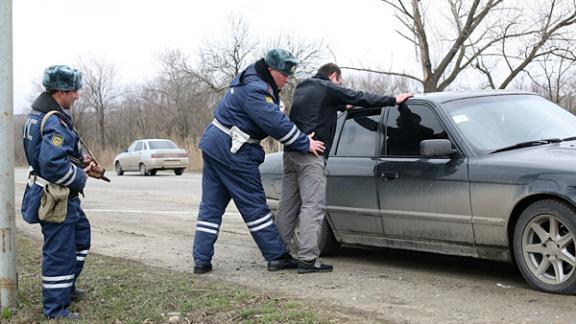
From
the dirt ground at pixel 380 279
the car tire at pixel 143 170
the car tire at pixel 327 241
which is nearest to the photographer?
the dirt ground at pixel 380 279

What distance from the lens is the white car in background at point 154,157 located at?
2753 cm

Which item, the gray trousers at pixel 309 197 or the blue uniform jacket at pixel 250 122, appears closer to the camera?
the blue uniform jacket at pixel 250 122

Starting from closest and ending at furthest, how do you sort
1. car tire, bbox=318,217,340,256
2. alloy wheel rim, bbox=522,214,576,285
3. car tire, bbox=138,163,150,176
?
alloy wheel rim, bbox=522,214,576,285, car tire, bbox=318,217,340,256, car tire, bbox=138,163,150,176

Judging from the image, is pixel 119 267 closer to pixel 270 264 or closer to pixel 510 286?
pixel 270 264

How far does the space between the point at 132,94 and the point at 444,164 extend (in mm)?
58522

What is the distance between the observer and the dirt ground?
4.54 metres

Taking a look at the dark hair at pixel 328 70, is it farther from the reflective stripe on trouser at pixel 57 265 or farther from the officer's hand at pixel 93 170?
the reflective stripe on trouser at pixel 57 265

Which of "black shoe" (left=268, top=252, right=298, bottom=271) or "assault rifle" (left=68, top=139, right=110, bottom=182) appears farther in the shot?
"black shoe" (left=268, top=252, right=298, bottom=271)

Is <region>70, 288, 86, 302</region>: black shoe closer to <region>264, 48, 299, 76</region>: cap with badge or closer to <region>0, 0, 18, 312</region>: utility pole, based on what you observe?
<region>0, 0, 18, 312</region>: utility pole

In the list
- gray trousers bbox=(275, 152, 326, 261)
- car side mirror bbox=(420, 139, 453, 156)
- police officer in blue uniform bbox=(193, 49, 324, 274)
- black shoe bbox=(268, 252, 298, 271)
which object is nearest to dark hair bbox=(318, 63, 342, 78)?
police officer in blue uniform bbox=(193, 49, 324, 274)

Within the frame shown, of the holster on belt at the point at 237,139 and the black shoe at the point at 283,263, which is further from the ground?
the holster on belt at the point at 237,139

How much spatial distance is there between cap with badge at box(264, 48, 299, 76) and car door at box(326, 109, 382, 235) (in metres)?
1.00

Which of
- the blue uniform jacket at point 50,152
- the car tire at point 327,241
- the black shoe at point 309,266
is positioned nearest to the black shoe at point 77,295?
the blue uniform jacket at point 50,152

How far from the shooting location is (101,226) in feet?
32.9
